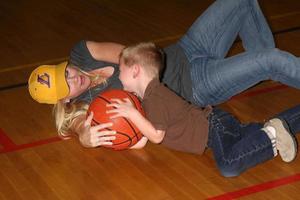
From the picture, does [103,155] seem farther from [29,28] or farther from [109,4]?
[109,4]

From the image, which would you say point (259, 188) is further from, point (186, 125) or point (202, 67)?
point (202, 67)

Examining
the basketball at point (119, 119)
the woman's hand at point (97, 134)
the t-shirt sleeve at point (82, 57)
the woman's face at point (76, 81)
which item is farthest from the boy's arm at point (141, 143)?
the t-shirt sleeve at point (82, 57)

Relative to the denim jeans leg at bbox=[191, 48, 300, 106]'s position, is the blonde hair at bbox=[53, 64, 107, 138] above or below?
below

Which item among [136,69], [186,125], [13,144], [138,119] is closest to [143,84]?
[136,69]

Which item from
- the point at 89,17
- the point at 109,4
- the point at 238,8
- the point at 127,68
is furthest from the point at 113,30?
the point at 127,68

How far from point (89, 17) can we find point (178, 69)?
2.77 metres

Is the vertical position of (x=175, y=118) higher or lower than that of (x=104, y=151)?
higher

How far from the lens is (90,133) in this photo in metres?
3.30

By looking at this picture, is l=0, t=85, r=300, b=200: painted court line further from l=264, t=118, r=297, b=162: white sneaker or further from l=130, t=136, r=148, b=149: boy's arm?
l=130, t=136, r=148, b=149: boy's arm

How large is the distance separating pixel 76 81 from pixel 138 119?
0.62 m

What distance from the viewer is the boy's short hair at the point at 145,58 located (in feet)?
10.3

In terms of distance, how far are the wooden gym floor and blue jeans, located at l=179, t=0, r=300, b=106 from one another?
1.36 feet

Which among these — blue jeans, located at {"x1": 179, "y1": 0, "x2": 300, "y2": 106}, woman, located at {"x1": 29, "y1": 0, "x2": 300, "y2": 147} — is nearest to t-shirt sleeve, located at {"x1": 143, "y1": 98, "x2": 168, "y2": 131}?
woman, located at {"x1": 29, "y1": 0, "x2": 300, "y2": 147}

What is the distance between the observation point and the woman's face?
3516 millimetres
